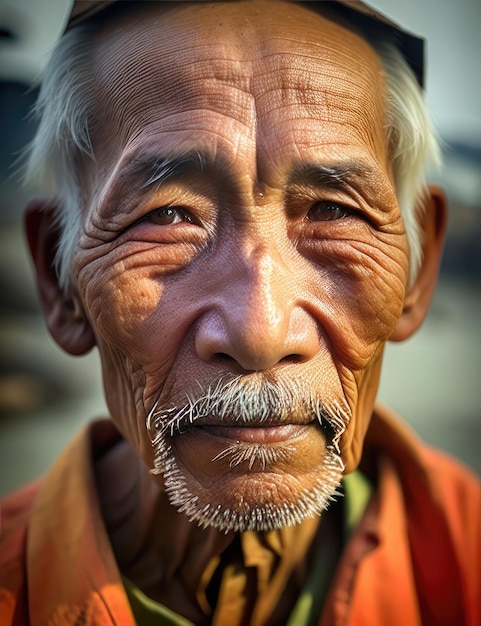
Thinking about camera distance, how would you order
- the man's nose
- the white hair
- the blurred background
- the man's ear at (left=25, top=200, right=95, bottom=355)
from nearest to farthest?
the man's nose, the white hair, the man's ear at (left=25, top=200, right=95, bottom=355), the blurred background

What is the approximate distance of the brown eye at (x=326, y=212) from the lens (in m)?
1.23

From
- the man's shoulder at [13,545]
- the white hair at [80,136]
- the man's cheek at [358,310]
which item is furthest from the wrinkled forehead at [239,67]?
the man's shoulder at [13,545]

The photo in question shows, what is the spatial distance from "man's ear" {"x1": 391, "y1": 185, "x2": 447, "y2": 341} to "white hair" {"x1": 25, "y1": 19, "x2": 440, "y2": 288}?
0.03 m

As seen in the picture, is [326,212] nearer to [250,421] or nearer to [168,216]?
[168,216]

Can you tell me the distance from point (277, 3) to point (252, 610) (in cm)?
131

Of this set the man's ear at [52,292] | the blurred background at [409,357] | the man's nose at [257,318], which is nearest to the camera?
the man's nose at [257,318]

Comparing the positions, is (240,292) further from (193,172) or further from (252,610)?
(252,610)

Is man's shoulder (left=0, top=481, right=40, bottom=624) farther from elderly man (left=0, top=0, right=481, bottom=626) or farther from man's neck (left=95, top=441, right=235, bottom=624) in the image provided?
man's neck (left=95, top=441, right=235, bottom=624)

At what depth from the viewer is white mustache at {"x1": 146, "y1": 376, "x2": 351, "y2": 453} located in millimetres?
1132

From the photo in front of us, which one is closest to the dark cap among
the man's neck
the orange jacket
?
the orange jacket

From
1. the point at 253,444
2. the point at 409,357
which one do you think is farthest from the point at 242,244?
the point at 409,357

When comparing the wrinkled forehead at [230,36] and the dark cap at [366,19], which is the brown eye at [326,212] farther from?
the dark cap at [366,19]

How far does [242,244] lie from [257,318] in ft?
0.51

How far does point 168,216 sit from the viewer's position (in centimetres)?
124
